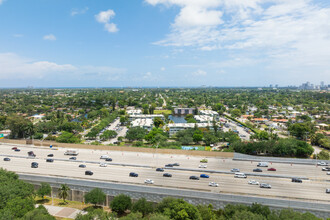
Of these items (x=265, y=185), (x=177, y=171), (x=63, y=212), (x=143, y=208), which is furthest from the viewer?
(x=177, y=171)

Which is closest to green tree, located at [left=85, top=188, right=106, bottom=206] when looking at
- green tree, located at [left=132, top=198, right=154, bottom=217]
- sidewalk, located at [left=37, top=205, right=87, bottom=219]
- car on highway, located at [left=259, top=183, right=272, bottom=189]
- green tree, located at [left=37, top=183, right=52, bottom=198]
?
sidewalk, located at [left=37, top=205, right=87, bottom=219]

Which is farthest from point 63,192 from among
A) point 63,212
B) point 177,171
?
point 177,171

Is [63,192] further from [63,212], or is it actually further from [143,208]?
[143,208]

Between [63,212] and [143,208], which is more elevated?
[143,208]

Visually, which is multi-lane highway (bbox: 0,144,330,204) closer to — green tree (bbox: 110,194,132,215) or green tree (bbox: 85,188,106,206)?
green tree (bbox: 85,188,106,206)

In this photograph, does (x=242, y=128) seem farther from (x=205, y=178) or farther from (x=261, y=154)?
(x=205, y=178)
